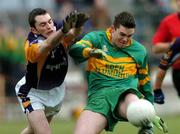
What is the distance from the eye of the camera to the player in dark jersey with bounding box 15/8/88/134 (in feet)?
34.5

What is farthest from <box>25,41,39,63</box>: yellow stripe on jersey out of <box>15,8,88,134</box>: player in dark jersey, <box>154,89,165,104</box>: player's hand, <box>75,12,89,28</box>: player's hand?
<box>154,89,165,104</box>: player's hand

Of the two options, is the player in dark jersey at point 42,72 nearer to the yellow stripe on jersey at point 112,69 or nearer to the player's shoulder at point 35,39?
the player's shoulder at point 35,39

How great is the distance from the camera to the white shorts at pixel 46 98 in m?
10.9

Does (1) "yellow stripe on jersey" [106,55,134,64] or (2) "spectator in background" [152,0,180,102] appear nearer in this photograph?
(1) "yellow stripe on jersey" [106,55,134,64]

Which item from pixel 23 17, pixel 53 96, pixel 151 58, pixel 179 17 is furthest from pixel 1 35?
pixel 53 96

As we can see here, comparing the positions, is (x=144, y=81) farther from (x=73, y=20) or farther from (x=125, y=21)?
(x=73, y=20)

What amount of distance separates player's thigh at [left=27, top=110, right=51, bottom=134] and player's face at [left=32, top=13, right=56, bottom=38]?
1.03m

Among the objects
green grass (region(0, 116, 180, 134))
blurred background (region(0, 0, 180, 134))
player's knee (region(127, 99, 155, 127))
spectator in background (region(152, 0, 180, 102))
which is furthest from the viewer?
blurred background (region(0, 0, 180, 134))

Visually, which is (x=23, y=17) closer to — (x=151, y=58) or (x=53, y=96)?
(x=151, y=58)

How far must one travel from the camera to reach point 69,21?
9703mm

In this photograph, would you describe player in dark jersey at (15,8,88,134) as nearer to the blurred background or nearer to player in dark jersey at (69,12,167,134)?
player in dark jersey at (69,12,167,134)

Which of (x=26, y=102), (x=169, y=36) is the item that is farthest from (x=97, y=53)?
(x=169, y=36)

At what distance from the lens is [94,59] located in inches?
416

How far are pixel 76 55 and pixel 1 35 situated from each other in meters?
10.1
